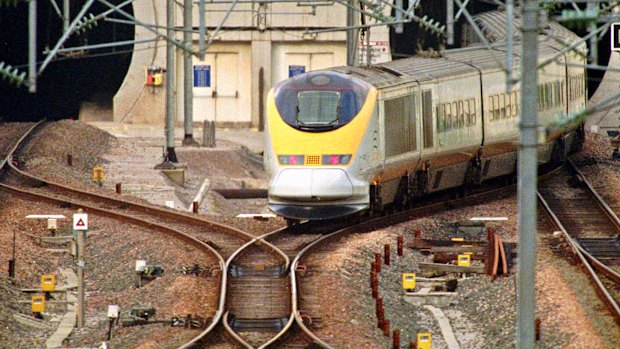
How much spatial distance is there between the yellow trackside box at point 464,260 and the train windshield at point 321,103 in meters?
3.56

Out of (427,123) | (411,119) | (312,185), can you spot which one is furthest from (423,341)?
(427,123)

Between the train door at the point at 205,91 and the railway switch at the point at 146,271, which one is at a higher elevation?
the railway switch at the point at 146,271

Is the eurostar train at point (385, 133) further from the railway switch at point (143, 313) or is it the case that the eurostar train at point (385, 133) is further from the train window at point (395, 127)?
the railway switch at point (143, 313)

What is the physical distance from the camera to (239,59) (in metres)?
52.2

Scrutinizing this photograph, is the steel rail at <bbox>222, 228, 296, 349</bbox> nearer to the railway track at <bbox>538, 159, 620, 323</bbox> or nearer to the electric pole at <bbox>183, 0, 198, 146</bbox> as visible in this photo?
the railway track at <bbox>538, 159, 620, 323</bbox>

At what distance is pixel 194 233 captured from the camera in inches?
963

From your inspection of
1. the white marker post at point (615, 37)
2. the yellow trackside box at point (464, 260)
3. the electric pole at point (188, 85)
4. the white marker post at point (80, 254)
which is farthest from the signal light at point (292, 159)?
the electric pole at point (188, 85)

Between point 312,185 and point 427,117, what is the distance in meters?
4.10

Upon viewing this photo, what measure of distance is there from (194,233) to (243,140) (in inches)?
938

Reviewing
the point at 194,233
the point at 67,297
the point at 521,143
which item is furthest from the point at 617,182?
the point at 521,143

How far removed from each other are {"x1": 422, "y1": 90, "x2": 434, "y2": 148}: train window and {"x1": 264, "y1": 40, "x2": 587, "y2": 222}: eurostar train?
18 millimetres

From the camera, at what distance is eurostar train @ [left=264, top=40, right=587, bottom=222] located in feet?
76.0

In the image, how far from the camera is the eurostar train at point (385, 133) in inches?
912

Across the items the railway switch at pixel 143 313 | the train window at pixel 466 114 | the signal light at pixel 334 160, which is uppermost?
the train window at pixel 466 114
